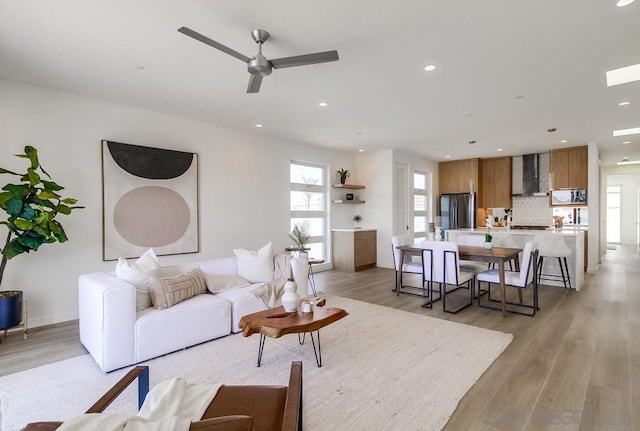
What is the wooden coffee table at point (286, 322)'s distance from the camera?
2.41 m

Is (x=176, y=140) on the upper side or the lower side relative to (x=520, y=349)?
upper

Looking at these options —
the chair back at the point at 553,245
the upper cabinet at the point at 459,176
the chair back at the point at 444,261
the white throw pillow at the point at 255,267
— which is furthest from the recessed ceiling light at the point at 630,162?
the white throw pillow at the point at 255,267

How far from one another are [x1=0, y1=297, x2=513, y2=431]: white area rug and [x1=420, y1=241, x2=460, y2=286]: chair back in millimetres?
745

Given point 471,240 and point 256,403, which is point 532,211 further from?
point 256,403

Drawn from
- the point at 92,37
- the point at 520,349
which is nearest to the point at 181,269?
the point at 92,37

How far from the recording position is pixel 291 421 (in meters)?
1.20

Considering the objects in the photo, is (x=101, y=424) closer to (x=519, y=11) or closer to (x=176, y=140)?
(x=519, y=11)

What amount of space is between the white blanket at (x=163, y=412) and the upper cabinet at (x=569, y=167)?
26.6 ft

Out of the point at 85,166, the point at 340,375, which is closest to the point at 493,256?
the point at 340,375

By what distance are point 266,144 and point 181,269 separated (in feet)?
10.2

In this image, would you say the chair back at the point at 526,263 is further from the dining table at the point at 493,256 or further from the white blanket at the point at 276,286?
the white blanket at the point at 276,286

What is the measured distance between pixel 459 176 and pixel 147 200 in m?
7.50

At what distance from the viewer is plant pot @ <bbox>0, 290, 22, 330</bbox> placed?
315 cm

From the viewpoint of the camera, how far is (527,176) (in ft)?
25.5
